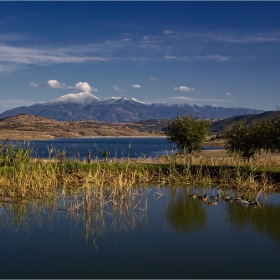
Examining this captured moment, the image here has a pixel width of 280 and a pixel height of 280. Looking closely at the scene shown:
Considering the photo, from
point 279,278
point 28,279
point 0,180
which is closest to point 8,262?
point 28,279

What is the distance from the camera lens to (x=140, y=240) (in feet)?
37.7

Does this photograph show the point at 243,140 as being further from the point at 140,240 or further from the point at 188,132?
the point at 140,240

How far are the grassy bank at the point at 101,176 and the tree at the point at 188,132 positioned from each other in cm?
759

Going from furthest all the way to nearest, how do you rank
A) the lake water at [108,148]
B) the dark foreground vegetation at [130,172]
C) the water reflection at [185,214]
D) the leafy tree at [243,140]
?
the lake water at [108,148] → the leafy tree at [243,140] → the dark foreground vegetation at [130,172] → the water reflection at [185,214]

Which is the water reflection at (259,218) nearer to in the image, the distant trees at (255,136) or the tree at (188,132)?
the distant trees at (255,136)

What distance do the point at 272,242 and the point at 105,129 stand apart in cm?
16678

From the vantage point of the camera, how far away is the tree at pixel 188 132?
1353 inches

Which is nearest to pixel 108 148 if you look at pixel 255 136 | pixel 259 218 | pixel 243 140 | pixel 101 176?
pixel 243 140

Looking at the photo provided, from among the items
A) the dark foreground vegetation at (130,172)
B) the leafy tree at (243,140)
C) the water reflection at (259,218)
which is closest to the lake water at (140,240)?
the water reflection at (259,218)

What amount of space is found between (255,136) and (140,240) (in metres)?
18.7

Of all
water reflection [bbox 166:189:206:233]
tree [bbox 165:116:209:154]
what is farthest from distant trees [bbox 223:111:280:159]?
water reflection [bbox 166:189:206:233]

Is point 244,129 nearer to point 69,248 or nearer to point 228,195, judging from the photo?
point 228,195

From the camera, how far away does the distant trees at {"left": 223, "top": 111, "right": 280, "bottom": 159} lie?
2494 cm

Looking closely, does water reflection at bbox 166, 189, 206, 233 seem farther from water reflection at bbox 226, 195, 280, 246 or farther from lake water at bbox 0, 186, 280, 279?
water reflection at bbox 226, 195, 280, 246
